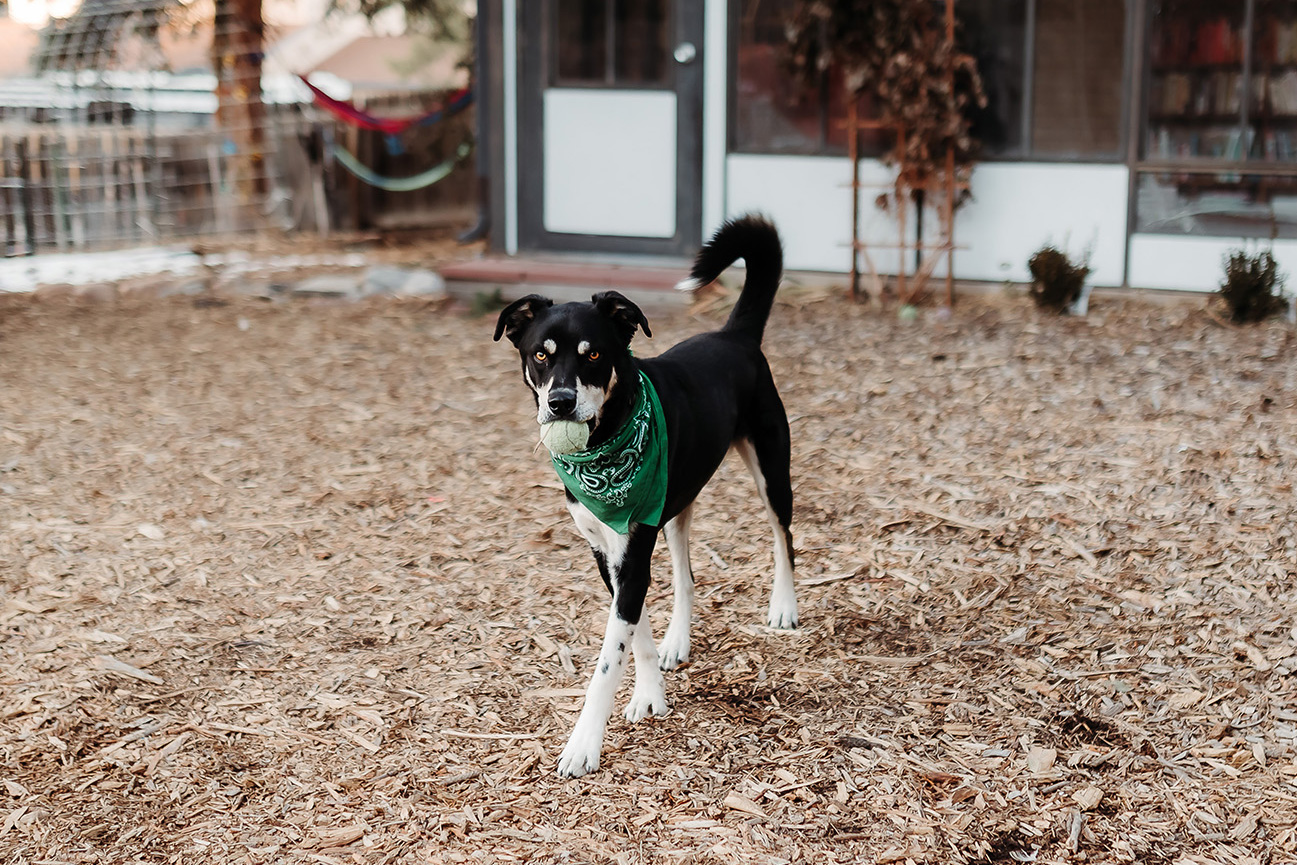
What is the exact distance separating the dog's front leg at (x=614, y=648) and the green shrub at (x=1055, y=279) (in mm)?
5635

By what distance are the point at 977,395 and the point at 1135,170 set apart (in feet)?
10.0

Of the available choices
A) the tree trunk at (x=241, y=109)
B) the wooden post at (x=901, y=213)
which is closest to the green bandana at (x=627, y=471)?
the wooden post at (x=901, y=213)

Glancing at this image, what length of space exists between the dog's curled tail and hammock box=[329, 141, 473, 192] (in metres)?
10.1

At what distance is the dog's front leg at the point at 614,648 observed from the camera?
3.31m

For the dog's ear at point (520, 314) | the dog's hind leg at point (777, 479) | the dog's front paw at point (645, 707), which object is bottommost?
the dog's front paw at point (645, 707)

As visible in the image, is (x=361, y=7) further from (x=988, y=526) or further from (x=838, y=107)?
(x=988, y=526)

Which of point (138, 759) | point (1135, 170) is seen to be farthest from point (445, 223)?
point (138, 759)

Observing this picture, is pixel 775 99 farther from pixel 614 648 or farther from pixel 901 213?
pixel 614 648

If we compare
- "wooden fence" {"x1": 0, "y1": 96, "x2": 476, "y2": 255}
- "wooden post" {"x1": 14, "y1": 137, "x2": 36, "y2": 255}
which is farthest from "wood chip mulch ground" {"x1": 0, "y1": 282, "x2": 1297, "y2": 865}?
"wooden fence" {"x1": 0, "y1": 96, "x2": 476, "y2": 255}

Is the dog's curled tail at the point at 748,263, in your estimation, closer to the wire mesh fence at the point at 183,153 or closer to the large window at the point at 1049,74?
the large window at the point at 1049,74

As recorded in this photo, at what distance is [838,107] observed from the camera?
940 centimetres

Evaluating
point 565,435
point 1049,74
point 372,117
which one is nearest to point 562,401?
point 565,435

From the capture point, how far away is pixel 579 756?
331 centimetres

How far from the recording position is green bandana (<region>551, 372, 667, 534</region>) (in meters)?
3.19
